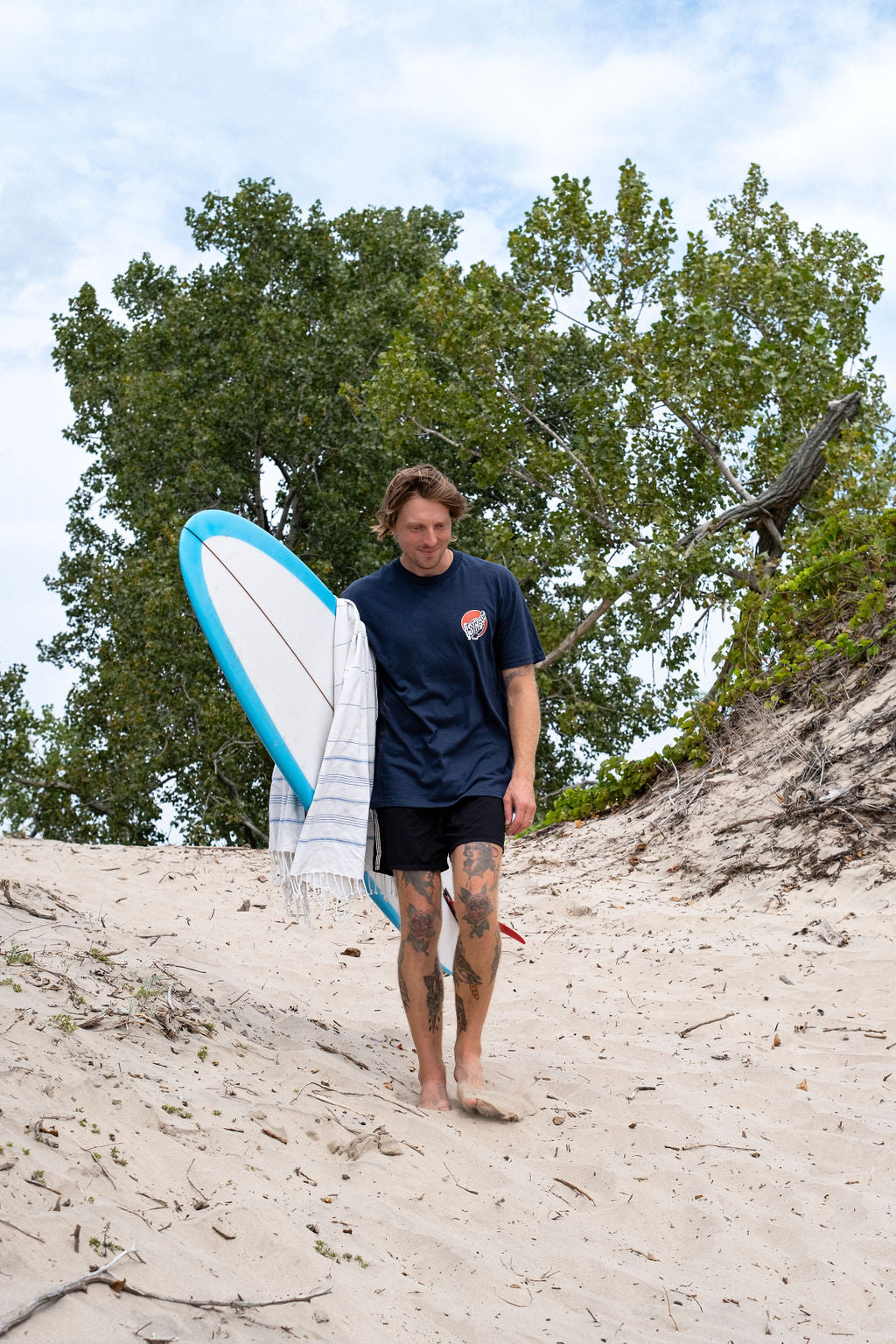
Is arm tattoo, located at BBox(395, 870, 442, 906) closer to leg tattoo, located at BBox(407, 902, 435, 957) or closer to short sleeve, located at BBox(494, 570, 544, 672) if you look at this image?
leg tattoo, located at BBox(407, 902, 435, 957)

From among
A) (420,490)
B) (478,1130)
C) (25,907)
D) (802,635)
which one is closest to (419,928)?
(478,1130)

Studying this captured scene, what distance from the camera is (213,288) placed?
16953 millimetres

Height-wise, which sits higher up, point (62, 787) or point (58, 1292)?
point (62, 787)

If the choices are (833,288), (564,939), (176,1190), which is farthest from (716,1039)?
(833,288)

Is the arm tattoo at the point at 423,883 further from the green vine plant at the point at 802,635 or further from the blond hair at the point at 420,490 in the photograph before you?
the green vine plant at the point at 802,635

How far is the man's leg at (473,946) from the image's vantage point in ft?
10.3

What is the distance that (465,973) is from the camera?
3.25 meters

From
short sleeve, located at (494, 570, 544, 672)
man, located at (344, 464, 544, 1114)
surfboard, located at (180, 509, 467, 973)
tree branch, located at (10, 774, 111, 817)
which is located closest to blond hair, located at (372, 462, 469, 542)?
man, located at (344, 464, 544, 1114)

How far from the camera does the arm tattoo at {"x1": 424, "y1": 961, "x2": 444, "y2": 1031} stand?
10.9ft

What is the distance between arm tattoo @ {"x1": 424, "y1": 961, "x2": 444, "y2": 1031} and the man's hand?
50 centimetres

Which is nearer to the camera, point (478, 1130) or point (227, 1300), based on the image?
point (227, 1300)

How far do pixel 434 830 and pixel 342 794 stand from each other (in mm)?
289

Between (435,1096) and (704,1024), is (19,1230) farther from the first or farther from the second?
(704,1024)

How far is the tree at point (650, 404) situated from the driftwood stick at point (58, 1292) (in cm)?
948
